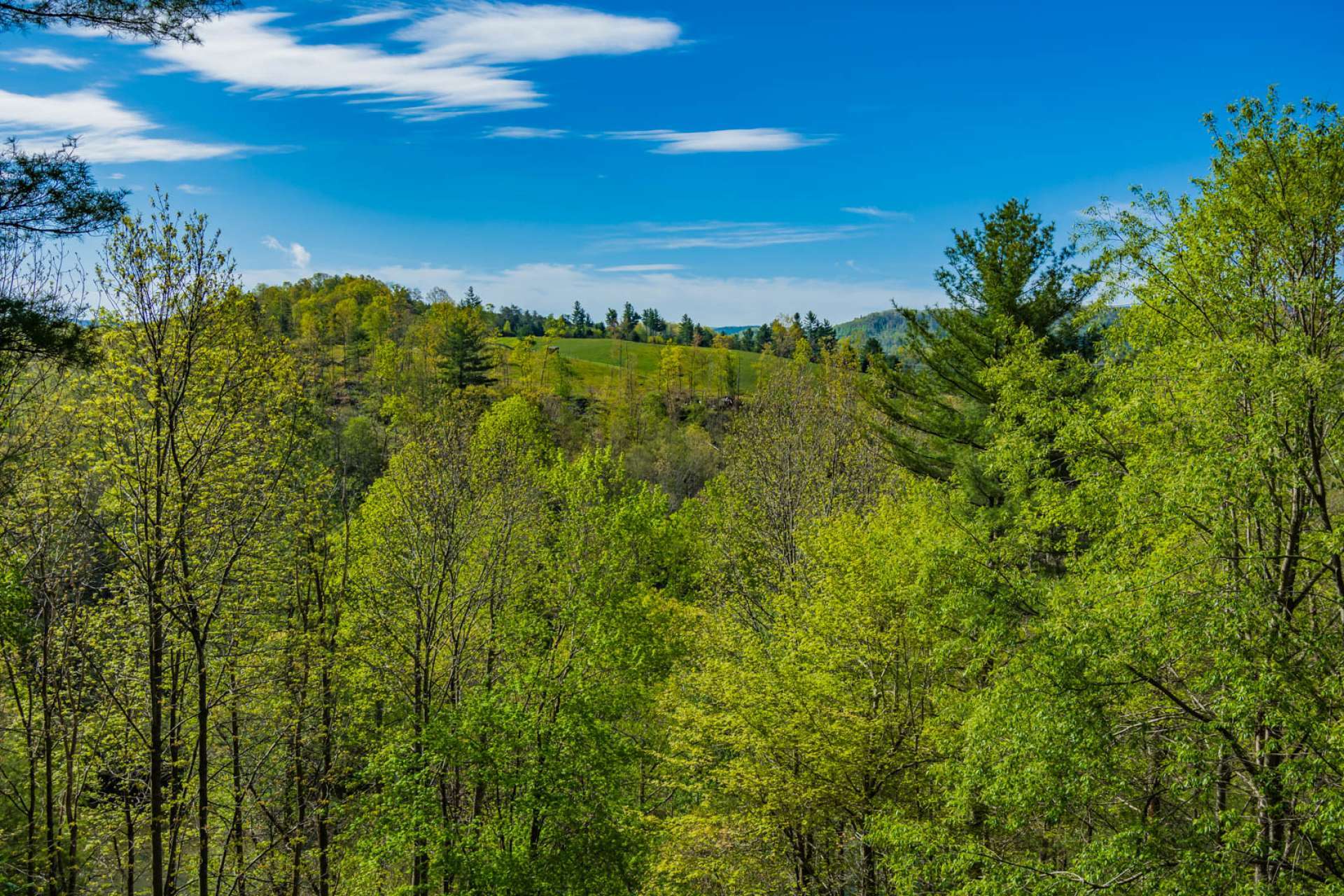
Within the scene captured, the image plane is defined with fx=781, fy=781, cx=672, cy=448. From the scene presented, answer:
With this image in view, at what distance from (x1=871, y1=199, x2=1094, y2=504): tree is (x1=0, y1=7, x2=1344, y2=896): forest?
0.12m

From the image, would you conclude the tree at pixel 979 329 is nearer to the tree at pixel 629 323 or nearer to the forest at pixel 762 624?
the forest at pixel 762 624

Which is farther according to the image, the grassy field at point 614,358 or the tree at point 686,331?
the tree at point 686,331

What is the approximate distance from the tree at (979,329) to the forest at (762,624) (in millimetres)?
124

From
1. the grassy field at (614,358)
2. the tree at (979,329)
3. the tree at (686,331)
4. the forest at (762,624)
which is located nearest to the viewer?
the forest at (762,624)

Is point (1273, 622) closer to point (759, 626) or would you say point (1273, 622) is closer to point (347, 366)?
point (759, 626)

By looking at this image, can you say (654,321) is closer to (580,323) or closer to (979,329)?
(580,323)

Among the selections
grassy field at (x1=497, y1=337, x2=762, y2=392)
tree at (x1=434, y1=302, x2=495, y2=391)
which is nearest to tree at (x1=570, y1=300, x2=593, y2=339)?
grassy field at (x1=497, y1=337, x2=762, y2=392)

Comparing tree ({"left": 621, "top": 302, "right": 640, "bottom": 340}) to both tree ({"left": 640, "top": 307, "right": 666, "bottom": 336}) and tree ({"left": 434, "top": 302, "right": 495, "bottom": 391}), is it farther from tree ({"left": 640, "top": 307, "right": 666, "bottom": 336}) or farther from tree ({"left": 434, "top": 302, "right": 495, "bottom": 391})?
tree ({"left": 434, "top": 302, "right": 495, "bottom": 391})

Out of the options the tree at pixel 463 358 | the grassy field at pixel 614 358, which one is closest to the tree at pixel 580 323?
the grassy field at pixel 614 358

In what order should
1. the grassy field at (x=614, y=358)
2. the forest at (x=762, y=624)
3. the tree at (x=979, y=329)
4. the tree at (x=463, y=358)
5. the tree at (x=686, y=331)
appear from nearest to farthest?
the forest at (x=762, y=624) → the tree at (x=979, y=329) → the tree at (x=463, y=358) → the grassy field at (x=614, y=358) → the tree at (x=686, y=331)

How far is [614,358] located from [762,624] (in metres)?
95.2

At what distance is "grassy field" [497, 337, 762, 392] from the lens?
94.6 metres

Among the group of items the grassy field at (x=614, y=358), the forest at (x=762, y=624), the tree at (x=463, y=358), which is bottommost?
the forest at (x=762, y=624)

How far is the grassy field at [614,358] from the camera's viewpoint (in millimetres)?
94562
